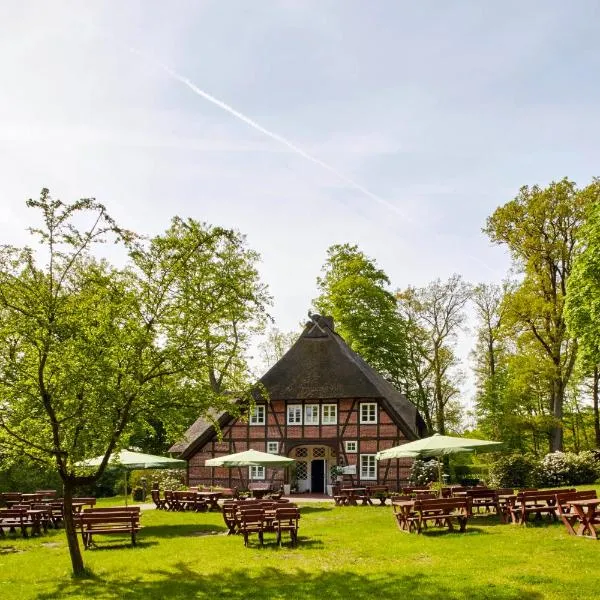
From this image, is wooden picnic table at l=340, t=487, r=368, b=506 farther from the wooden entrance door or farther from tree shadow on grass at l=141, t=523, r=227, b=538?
the wooden entrance door

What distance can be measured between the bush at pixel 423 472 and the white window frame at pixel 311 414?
505 cm

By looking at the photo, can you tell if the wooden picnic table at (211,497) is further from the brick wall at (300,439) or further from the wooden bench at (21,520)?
the brick wall at (300,439)

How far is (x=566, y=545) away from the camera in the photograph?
38.4 feet

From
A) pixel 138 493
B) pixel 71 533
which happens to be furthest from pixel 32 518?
pixel 138 493

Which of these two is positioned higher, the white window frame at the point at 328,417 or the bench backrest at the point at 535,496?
the white window frame at the point at 328,417

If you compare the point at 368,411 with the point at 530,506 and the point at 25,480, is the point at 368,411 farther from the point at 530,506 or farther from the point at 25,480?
the point at 25,480

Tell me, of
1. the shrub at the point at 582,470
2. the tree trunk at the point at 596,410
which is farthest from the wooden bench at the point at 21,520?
the tree trunk at the point at 596,410

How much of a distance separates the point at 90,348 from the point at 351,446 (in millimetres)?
21329

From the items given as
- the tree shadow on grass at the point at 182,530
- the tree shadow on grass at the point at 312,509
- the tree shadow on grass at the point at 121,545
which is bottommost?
the tree shadow on grass at the point at 312,509

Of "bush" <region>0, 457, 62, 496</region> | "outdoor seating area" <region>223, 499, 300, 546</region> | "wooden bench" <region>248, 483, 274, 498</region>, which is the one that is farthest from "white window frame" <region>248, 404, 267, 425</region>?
"outdoor seating area" <region>223, 499, 300, 546</region>

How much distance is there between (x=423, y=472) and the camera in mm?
27906

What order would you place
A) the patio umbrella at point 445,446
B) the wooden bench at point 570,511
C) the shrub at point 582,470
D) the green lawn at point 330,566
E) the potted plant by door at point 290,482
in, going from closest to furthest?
the green lawn at point 330,566 < the wooden bench at point 570,511 < the patio umbrella at point 445,446 < the shrub at point 582,470 < the potted plant by door at point 290,482

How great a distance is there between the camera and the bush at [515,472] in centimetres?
2484

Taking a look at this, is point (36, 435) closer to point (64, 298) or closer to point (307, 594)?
point (64, 298)
